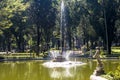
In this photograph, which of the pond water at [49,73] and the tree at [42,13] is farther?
the tree at [42,13]

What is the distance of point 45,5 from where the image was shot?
66125 mm

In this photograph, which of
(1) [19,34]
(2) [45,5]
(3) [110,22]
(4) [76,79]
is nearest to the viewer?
(4) [76,79]

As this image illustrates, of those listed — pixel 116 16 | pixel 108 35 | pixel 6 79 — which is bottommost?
pixel 6 79

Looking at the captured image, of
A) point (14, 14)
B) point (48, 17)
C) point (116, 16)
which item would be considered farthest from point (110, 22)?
point (14, 14)

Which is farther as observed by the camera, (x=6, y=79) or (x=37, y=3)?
(x=37, y=3)

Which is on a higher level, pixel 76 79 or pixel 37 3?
pixel 37 3

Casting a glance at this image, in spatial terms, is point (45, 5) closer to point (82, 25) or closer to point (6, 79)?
point (82, 25)

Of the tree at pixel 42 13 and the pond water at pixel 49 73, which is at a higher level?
the tree at pixel 42 13

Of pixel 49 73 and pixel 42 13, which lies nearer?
pixel 49 73

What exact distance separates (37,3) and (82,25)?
1604 centimetres

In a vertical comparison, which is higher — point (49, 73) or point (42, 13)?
point (42, 13)

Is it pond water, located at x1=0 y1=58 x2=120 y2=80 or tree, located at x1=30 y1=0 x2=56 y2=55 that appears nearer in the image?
pond water, located at x1=0 y1=58 x2=120 y2=80

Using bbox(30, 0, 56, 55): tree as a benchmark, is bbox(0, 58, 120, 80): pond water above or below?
below

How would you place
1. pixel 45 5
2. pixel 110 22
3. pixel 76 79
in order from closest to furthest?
pixel 76 79, pixel 110 22, pixel 45 5
